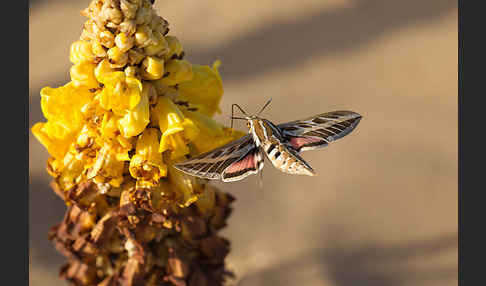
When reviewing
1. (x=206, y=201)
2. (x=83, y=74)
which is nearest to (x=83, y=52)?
(x=83, y=74)

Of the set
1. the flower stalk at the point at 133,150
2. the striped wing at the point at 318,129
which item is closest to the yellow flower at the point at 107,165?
the flower stalk at the point at 133,150

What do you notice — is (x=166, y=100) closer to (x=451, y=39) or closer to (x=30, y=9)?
(x=30, y=9)

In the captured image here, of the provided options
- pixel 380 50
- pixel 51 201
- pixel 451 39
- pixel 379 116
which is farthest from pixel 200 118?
pixel 451 39

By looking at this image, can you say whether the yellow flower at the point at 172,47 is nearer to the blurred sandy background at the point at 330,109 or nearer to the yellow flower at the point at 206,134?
the yellow flower at the point at 206,134

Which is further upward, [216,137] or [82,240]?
[216,137]

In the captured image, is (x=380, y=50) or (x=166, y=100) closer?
(x=166, y=100)

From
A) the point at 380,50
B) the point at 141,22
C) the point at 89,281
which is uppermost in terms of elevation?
the point at 380,50
